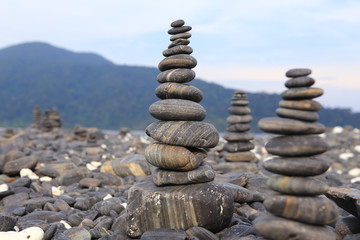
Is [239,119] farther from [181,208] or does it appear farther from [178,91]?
[181,208]

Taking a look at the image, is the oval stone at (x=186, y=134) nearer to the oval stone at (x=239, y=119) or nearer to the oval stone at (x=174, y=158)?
the oval stone at (x=174, y=158)

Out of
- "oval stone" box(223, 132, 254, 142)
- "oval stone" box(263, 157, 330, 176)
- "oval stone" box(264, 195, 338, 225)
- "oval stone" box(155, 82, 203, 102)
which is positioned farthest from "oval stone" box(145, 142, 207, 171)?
"oval stone" box(223, 132, 254, 142)

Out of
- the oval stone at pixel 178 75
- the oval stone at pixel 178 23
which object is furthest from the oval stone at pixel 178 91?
the oval stone at pixel 178 23

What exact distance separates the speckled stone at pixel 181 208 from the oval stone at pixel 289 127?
212 cm

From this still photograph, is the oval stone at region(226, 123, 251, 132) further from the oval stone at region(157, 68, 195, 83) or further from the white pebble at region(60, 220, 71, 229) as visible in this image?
the white pebble at region(60, 220, 71, 229)

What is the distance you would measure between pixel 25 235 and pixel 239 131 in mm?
9186

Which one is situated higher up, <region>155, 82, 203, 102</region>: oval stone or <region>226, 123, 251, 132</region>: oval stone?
<region>155, 82, 203, 102</region>: oval stone

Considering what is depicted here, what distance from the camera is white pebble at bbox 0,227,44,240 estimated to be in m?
6.17

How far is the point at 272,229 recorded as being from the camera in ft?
16.1

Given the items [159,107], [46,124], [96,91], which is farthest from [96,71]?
[159,107]

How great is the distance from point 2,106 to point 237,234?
541 ft

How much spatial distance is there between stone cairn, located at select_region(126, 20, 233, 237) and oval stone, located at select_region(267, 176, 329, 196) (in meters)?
1.92

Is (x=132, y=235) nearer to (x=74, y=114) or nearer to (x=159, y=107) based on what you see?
(x=159, y=107)

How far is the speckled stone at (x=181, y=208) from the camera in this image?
256 inches
